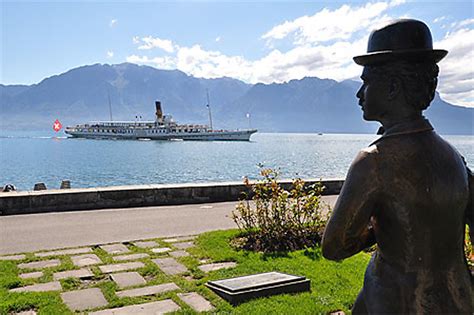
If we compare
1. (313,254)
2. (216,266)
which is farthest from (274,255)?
(216,266)

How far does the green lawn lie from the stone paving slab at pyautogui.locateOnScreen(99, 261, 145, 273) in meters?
0.10

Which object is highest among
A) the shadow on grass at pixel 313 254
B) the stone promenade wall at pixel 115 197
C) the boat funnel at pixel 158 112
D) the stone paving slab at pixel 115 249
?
the boat funnel at pixel 158 112

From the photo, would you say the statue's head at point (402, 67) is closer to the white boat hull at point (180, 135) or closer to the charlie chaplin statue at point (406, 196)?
the charlie chaplin statue at point (406, 196)

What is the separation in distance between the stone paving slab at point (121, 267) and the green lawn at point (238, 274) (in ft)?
0.32

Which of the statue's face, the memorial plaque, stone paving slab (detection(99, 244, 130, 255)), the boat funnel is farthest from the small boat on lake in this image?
the statue's face

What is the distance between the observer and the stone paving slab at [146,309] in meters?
4.45

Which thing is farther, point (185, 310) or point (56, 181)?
point (56, 181)

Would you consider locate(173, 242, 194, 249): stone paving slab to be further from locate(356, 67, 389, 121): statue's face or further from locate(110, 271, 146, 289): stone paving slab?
locate(356, 67, 389, 121): statue's face

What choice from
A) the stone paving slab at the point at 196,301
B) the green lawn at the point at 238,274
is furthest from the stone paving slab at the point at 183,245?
the stone paving slab at the point at 196,301

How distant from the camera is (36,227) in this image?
8.51m

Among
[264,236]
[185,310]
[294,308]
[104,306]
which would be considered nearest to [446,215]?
[294,308]

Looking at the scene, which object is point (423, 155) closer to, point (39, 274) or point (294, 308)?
point (294, 308)

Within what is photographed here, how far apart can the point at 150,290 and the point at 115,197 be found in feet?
A: 19.5

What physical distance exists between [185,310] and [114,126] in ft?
385
